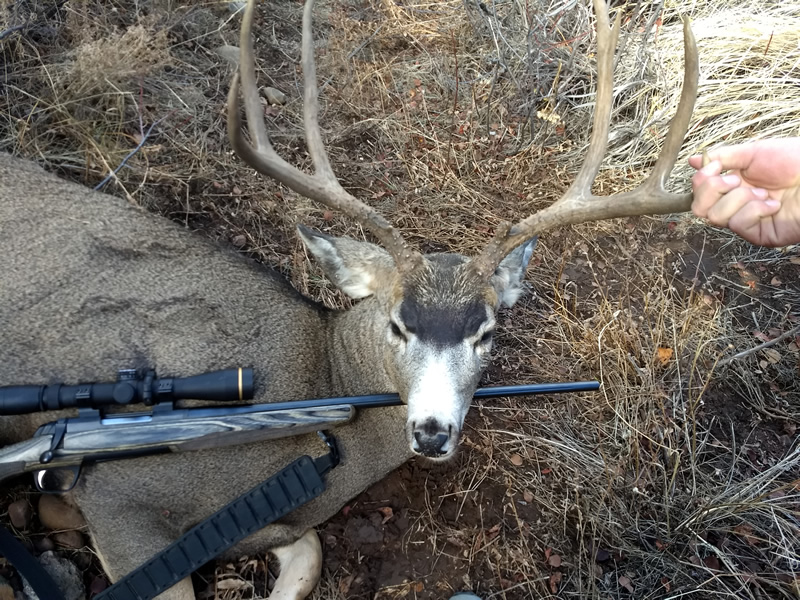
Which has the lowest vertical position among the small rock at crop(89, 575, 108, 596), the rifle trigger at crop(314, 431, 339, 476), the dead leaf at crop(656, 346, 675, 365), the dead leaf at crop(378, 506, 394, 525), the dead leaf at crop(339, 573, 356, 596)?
the dead leaf at crop(339, 573, 356, 596)

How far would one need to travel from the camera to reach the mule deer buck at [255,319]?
315 cm

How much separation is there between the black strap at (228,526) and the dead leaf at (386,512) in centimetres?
72

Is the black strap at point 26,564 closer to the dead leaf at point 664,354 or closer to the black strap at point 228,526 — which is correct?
the black strap at point 228,526

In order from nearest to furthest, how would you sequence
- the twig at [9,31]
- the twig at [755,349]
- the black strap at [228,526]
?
the black strap at [228,526] < the twig at [755,349] < the twig at [9,31]

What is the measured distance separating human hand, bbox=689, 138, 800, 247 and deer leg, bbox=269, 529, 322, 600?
291 cm

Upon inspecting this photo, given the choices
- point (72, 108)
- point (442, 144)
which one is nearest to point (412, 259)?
point (442, 144)

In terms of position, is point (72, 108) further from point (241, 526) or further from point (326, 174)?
point (241, 526)

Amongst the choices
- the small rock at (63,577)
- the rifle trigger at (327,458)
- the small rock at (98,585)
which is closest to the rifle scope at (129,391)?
the rifle trigger at (327,458)

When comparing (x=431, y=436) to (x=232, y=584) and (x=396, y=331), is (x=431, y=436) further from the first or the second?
(x=232, y=584)

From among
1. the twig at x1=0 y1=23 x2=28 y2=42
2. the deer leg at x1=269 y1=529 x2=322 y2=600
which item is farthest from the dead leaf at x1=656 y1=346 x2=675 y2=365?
the twig at x1=0 y1=23 x2=28 y2=42

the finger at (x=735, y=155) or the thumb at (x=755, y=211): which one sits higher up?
the finger at (x=735, y=155)

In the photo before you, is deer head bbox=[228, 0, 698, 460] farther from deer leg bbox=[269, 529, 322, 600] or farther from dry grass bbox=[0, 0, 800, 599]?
dry grass bbox=[0, 0, 800, 599]

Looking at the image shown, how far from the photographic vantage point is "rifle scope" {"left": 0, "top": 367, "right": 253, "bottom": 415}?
317 centimetres

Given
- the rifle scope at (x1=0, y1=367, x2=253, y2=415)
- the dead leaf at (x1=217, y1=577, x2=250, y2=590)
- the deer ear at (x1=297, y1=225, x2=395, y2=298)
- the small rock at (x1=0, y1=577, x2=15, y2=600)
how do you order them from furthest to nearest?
the dead leaf at (x1=217, y1=577, x2=250, y2=590), the deer ear at (x1=297, y1=225, x2=395, y2=298), the small rock at (x1=0, y1=577, x2=15, y2=600), the rifle scope at (x1=0, y1=367, x2=253, y2=415)
